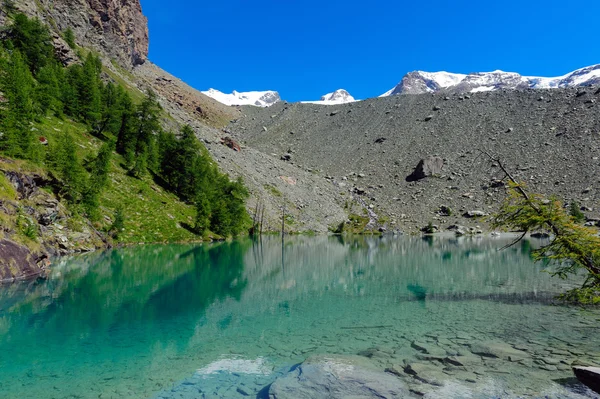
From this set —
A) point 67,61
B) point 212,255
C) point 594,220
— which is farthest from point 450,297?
point 67,61

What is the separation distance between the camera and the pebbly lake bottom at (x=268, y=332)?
12805mm

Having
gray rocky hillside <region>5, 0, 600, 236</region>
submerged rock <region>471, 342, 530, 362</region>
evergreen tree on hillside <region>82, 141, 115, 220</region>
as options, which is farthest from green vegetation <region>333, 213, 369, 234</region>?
submerged rock <region>471, 342, 530, 362</region>

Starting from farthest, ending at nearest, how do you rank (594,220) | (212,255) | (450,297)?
1. (594,220)
2. (212,255)
3. (450,297)

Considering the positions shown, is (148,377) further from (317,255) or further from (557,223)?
(317,255)

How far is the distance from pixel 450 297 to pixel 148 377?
2276cm

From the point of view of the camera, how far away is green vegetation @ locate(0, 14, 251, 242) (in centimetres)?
4769

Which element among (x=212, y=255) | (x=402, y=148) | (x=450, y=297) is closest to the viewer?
(x=450, y=297)

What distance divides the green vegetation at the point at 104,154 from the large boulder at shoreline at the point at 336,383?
4506 cm

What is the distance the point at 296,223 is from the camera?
97000mm

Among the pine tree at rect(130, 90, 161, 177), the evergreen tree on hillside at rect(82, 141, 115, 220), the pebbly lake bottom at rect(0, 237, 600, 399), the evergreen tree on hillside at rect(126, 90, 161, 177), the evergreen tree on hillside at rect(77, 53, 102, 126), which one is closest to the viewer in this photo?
the pebbly lake bottom at rect(0, 237, 600, 399)

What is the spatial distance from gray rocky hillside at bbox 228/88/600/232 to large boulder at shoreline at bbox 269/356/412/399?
321ft

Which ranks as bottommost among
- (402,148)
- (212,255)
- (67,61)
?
(212,255)

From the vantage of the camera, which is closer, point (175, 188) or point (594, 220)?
point (175, 188)

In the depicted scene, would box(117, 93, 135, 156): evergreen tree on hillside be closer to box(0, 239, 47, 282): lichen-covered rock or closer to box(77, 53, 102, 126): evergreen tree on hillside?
box(77, 53, 102, 126): evergreen tree on hillside
